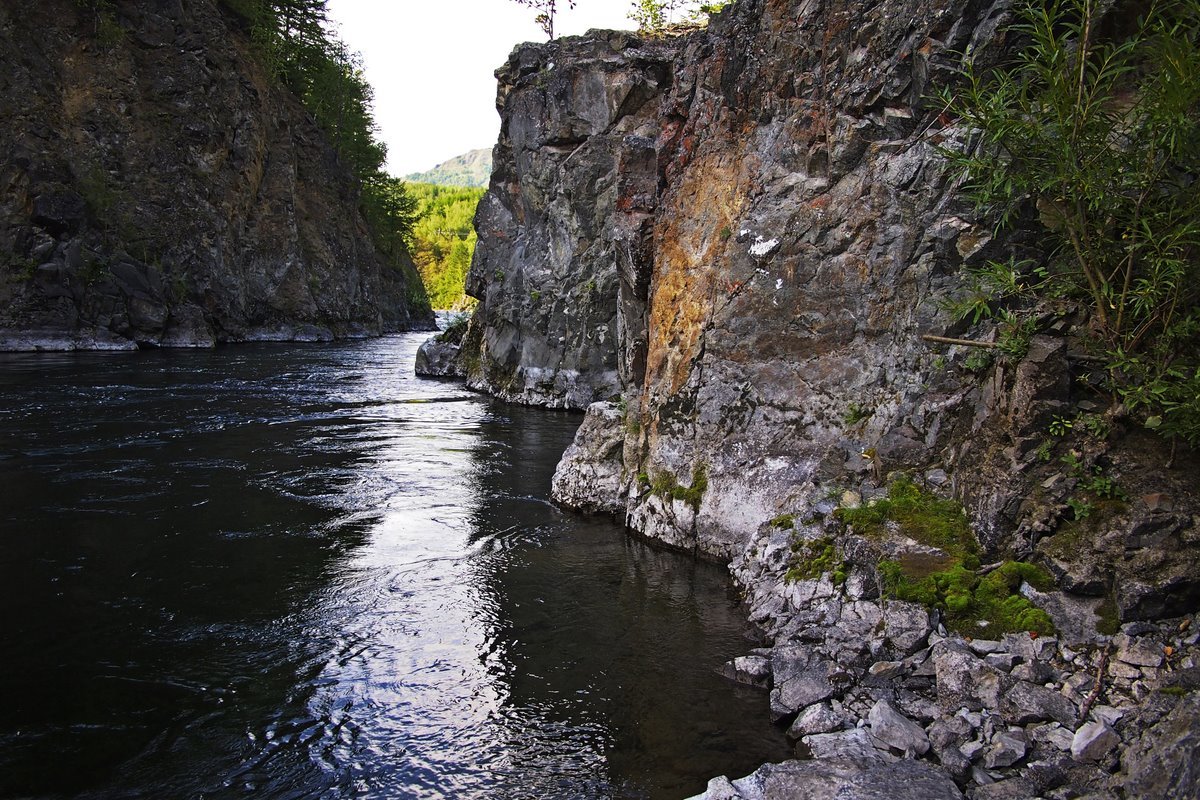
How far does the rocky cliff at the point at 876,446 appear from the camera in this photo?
5.41 meters

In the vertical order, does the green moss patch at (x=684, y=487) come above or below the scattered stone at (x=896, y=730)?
above

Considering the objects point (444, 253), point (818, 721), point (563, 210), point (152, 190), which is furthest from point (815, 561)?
point (444, 253)

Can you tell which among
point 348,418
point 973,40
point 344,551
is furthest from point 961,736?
point 348,418

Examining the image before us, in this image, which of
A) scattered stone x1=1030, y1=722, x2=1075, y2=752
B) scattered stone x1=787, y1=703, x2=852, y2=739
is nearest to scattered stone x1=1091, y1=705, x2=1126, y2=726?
scattered stone x1=1030, y1=722, x2=1075, y2=752

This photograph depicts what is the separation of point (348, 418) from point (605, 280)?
9.67 meters

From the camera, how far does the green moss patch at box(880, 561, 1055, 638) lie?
6102mm

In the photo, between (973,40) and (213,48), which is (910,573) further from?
(213,48)

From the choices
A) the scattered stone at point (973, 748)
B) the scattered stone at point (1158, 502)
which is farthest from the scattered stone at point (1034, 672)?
the scattered stone at point (1158, 502)

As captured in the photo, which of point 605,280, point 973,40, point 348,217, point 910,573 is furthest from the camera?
point 348,217

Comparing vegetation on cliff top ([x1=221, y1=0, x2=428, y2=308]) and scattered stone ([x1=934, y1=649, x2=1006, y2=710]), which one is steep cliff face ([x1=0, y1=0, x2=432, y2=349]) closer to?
vegetation on cliff top ([x1=221, y1=0, x2=428, y2=308])

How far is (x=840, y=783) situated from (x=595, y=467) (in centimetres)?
828

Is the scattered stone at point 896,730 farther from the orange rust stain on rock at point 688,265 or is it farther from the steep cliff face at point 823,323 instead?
the orange rust stain on rock at point 688,265

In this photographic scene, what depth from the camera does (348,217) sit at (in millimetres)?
61469

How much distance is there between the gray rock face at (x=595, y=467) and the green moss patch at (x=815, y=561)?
4516 mm
